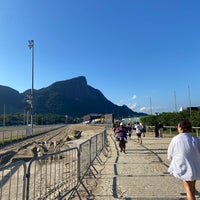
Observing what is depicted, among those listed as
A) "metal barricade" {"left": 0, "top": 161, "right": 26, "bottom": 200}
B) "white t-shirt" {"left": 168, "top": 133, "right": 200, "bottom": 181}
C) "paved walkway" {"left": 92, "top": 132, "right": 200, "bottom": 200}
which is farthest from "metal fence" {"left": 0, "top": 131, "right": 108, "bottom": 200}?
"white t-shirt" {"left": 168, "top": 133, "right": 200, "bottom": 181}

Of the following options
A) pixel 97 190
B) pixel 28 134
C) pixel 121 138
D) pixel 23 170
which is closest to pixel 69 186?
pixel 97 190

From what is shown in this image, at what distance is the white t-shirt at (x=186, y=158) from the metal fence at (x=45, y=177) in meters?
2.51

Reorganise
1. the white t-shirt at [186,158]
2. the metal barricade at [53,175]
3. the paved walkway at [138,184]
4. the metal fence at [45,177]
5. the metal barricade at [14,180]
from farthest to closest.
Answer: the paved walkway at [138,184], the metal barricade at [53,175], the white t-shirt at [186,158], the metal fence at [45,177], the metal barricade at [14,180]

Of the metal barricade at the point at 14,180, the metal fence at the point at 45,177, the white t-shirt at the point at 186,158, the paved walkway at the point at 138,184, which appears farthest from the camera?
the paved walkway at the point at 138,184

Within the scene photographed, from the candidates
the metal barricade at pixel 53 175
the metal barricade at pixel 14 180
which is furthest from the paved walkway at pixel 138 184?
the metal barricade at pixel 14 180

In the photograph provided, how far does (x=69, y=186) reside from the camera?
7.03 metres

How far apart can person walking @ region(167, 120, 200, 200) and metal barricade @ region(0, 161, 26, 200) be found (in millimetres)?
2600

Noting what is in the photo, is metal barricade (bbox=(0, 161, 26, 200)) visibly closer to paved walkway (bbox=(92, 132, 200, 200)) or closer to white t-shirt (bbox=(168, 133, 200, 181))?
paved walkway (bbox=(92, 132, 200, 200))

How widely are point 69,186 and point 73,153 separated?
98 cm

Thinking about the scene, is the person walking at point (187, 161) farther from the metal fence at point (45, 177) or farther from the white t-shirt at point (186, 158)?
the metal fence at point (45, 177)

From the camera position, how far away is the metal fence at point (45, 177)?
455 cm

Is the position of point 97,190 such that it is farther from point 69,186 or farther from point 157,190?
point 157,190

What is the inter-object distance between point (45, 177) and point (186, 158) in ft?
9.49

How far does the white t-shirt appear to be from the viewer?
16.0 feet
